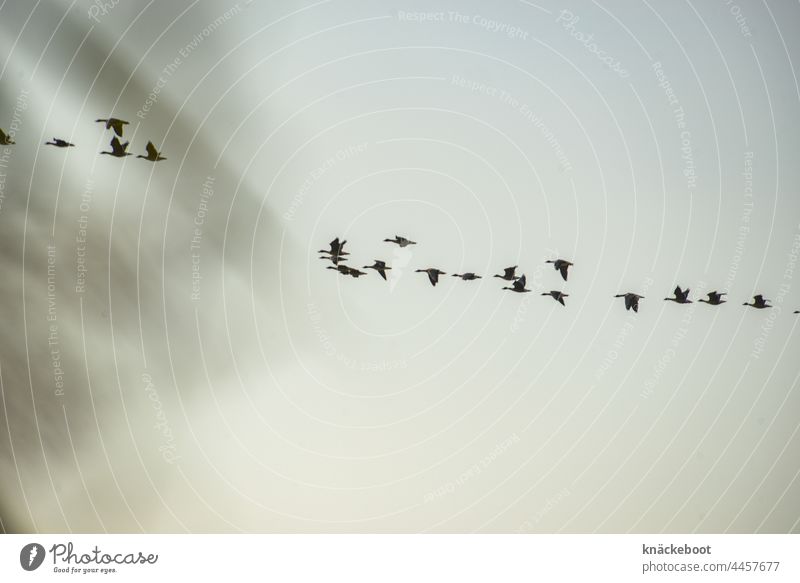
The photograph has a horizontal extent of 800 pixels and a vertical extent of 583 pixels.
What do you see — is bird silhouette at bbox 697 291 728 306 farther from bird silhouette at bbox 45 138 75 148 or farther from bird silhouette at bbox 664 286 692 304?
bird silhouette at bbox 45 138 75 148

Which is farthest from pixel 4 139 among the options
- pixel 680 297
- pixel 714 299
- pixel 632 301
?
pixel 714 299

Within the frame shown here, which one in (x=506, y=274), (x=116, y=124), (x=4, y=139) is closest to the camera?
(x=116, y=124)

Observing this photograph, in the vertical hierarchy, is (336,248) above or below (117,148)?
below

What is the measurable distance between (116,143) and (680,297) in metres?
2.21

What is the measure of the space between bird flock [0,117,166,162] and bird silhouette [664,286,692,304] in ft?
6.70

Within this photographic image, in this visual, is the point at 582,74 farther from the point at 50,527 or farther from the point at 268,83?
the point at 50,527

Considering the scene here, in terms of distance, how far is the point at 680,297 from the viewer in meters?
2.84

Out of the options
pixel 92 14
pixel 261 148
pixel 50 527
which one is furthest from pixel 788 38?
pixel 50 527

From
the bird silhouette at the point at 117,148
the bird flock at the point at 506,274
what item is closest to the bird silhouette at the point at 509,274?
the bird flock at the point at 506,274

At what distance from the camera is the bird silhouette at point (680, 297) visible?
111 inches

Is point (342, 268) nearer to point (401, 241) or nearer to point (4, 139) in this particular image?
point (401, 241)

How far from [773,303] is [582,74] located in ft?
3.99

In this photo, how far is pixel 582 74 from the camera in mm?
2855
